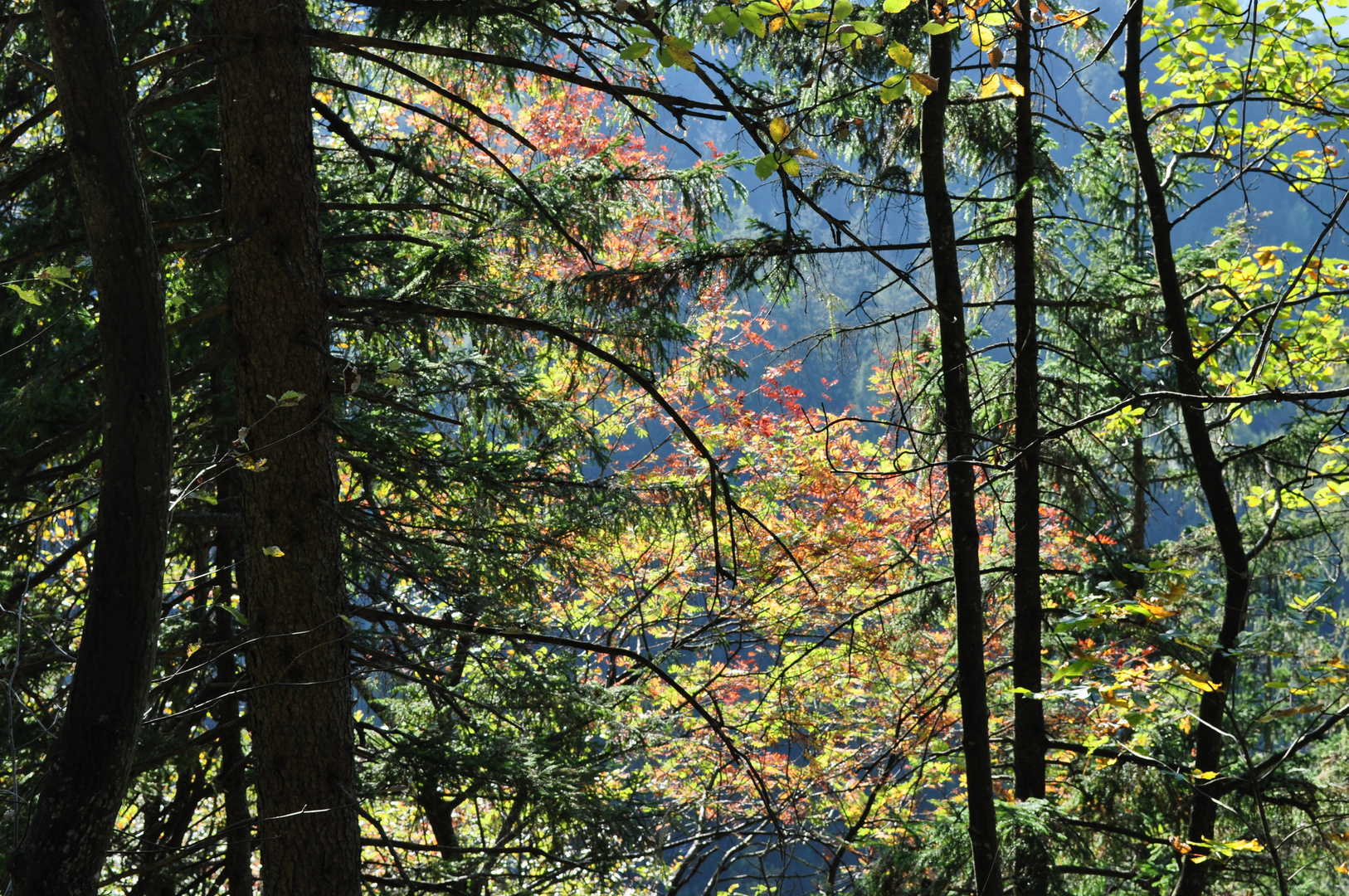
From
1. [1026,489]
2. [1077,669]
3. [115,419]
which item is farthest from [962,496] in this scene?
[115,419]

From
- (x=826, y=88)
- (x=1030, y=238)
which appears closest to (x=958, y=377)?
(x=1030, y=238)

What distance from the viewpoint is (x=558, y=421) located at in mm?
5508

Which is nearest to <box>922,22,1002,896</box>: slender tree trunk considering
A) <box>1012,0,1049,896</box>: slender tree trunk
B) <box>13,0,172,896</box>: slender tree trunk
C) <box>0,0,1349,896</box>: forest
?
<box>0,0,1349,896</box>: forest

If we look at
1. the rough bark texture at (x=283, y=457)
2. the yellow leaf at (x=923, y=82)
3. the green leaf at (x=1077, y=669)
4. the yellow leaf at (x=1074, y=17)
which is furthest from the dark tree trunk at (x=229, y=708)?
the yellow leaf at (x=1074, y=17)

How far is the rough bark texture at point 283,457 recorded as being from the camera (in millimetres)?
2664

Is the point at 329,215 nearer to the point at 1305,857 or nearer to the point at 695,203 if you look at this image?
the point at 695,203

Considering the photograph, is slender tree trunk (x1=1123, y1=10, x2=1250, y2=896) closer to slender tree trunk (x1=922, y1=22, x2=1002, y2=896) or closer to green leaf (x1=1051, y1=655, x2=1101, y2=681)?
slender tree trunk (x1=922, y1=22, x2=1002, y2=896)

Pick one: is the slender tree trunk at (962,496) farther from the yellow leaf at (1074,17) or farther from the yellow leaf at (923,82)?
the yellow leaf at (923,82)

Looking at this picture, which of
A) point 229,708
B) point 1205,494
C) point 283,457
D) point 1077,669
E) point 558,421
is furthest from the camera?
point 558,421

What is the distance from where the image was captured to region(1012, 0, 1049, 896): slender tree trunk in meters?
4.71

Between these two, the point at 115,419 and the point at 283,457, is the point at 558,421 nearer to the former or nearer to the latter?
the point at 283,457

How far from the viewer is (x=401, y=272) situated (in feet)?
18.4

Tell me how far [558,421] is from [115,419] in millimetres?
3797

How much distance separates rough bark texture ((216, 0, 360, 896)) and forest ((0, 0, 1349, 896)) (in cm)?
1
